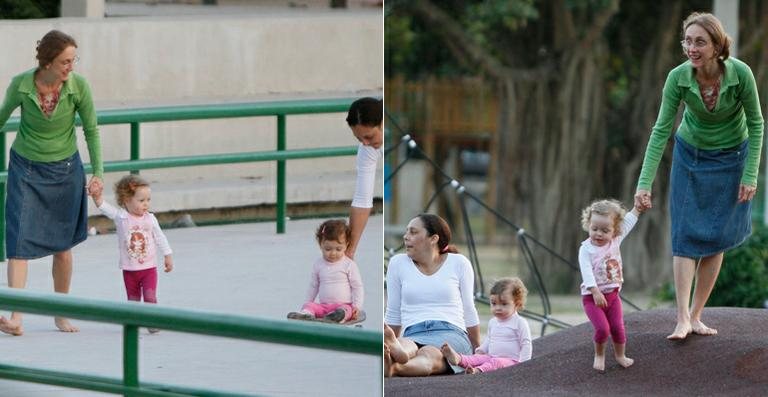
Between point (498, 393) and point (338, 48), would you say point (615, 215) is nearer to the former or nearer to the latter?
point (498, 393)

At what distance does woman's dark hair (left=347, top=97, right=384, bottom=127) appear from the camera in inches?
316

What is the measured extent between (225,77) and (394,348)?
22.9 ft

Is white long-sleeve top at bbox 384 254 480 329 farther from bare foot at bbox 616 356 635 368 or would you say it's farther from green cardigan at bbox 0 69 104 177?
green cardigan at bbox 0 69 104 177

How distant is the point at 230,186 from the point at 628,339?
557 centimetres

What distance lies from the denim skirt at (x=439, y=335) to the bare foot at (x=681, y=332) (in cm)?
86

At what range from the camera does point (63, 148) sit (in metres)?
8.00

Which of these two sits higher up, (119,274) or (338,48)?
(338,48)

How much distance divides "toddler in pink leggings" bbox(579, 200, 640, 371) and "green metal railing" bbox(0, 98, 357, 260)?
160 inches

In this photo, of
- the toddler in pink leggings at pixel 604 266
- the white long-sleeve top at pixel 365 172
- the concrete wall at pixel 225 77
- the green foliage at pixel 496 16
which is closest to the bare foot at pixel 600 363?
the toddler in pink leggings at pixel 604 266

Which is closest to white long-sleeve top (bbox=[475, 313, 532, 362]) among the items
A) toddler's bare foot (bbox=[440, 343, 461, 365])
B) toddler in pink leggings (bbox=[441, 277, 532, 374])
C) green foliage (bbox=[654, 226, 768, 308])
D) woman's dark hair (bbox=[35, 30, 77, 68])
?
toddler in pink leggings (bbox=[441, 277, 532, 374])

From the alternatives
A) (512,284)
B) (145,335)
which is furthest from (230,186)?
(512,284)

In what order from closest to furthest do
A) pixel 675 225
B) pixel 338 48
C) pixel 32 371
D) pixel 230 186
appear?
pixel 32 371 < pixel 675 225 < pixel 230 186 < pixel 338 48

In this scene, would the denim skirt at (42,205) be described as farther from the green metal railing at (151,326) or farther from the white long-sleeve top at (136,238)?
the green metal railing at (151,326)

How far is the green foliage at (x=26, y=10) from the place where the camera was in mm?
13883
